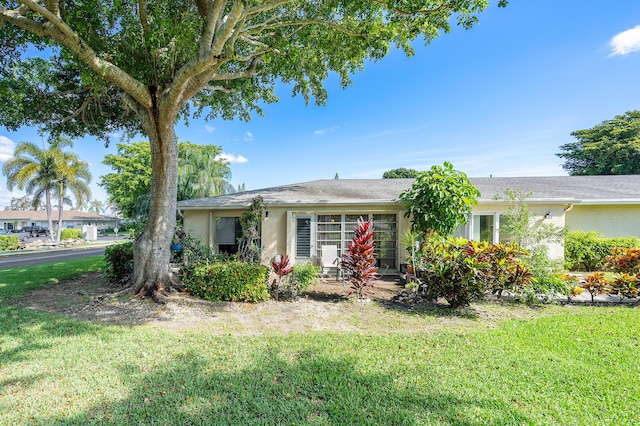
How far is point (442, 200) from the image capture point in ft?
25.6

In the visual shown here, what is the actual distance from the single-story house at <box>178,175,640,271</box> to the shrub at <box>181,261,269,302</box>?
11.2 feet

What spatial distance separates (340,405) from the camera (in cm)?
289

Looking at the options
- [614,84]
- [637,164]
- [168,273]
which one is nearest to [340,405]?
[168,273]

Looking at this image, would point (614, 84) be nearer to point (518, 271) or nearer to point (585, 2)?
point (585, 2)

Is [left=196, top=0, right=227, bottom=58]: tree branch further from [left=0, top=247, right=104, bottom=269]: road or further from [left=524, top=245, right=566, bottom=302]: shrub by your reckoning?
[left=0, top=247, right=104, bottom=269]: road

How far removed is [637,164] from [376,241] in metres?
29.8

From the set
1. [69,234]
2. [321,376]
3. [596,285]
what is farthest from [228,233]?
[69,234]

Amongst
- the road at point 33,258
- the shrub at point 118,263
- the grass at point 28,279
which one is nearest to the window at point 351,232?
the shrub at point 118,263

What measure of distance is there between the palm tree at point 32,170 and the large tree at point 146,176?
5873mm

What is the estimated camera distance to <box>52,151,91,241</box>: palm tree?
88.7ft

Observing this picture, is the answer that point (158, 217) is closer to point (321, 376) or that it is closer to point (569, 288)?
point (321, 376)

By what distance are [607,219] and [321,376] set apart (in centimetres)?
1404

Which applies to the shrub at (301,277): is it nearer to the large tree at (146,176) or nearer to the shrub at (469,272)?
the shrub at (469,272)

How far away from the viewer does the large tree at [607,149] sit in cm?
2419
